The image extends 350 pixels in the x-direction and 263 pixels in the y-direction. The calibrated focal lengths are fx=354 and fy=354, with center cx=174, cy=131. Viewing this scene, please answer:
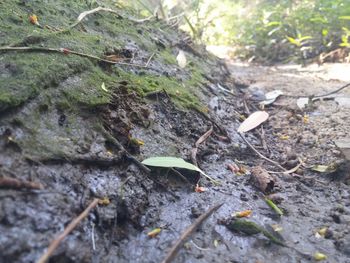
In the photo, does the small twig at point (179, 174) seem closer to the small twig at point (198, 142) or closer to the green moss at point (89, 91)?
the small twig at point (198, 142)

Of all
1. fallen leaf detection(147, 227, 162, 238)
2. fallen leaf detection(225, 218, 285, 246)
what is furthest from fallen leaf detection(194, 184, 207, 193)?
fallen leaf detection(147, 227, 162, 238)

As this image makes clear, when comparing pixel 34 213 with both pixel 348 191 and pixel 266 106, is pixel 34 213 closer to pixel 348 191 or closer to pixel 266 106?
pixel 348 191

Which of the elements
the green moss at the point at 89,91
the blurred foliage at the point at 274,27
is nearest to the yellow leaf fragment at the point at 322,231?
the green moss at the point at 89,91

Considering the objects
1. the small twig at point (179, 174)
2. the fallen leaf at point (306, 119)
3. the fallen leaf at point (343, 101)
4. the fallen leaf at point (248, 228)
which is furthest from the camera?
the fallen leaf at point (343, 101)

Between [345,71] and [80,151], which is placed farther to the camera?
[345,71]

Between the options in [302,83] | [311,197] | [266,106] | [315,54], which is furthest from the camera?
[315,54]

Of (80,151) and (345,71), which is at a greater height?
(80,151)

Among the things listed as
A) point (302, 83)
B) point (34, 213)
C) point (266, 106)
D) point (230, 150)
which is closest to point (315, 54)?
point (302, 83)

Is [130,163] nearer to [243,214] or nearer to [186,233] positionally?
[186,233]
